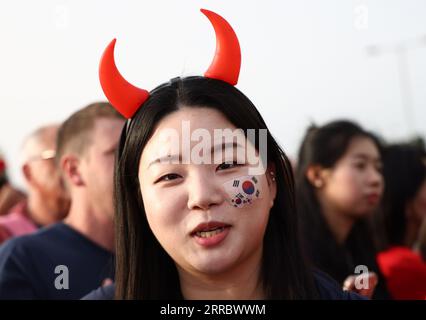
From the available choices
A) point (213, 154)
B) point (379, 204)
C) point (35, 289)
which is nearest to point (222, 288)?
point (213, 154)

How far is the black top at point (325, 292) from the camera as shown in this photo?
1.98 m

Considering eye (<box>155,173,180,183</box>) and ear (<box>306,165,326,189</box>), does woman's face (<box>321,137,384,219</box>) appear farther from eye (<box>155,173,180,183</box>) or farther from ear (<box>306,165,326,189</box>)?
eye (<box>155,173,180,183</box>)

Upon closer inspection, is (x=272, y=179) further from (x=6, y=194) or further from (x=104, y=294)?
(x=6, y=194)

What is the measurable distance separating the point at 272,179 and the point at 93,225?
1.45 meters

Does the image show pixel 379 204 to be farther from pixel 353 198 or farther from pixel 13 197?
pixel 13 197

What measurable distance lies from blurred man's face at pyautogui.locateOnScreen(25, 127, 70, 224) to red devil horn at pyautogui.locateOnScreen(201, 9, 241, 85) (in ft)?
7.55

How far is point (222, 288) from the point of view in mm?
1952

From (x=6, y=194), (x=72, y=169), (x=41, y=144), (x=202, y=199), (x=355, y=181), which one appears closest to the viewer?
(x=202, y=199)

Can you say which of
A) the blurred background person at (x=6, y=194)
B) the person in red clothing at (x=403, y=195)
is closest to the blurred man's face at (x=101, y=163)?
the blurred background person at (x=6, y=194)

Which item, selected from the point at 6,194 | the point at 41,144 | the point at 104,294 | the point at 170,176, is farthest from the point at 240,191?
the point at 6,194

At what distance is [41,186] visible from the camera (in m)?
4.17

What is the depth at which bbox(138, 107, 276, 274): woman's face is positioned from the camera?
5.96ft

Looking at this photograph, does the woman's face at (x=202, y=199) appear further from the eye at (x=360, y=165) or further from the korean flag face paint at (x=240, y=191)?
the eye at (x=360, y=165)
